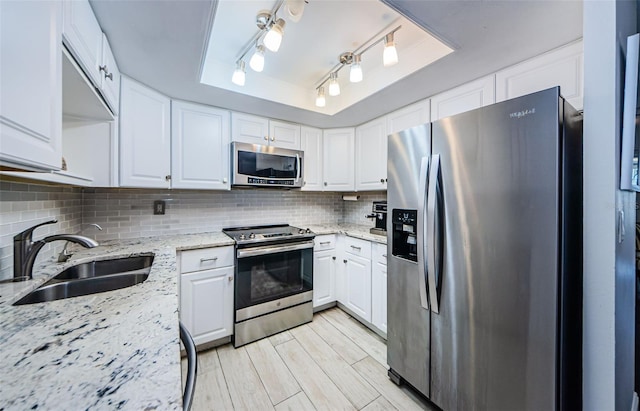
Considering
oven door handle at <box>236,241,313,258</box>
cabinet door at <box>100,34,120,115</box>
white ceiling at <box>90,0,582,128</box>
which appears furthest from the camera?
oven door handle at <box>236,241,313,258</box>

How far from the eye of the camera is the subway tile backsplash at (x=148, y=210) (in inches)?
44.6

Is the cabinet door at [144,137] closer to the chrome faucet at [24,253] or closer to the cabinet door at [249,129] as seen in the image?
the cabinet door at [249,129]

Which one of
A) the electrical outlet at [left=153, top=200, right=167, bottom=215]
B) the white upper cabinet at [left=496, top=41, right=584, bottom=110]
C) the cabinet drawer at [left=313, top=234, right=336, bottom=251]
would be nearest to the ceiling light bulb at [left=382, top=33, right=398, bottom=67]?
the white upper cabinet at [left=496, top=41, right=584, bottom=110]

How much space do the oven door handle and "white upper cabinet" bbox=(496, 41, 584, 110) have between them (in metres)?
1.89

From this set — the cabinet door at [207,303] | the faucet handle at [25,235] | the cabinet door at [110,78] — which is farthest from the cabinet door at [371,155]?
the faucet handle at [25,235]

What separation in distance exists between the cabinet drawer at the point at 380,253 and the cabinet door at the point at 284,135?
1400 mm

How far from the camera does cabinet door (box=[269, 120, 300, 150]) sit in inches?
99.3

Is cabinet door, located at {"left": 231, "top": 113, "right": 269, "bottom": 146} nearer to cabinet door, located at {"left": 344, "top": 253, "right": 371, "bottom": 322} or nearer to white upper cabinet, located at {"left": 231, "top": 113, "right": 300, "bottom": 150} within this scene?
white upper cabinet, located at {"left": 231, "top": 113, "right": 300, "bottom": 150}

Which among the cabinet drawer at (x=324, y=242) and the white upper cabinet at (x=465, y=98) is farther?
the cabinet drawer at (x=324, y=242)

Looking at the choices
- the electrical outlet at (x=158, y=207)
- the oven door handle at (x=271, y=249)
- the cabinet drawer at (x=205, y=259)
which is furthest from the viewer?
the electrical outlet at (x=158, y=207)

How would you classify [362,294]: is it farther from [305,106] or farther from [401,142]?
[305,106]

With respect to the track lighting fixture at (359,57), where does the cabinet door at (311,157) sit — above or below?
below

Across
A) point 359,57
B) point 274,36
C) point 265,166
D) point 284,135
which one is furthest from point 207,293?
point 359,57

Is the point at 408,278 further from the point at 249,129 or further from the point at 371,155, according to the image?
the point at 249,129
